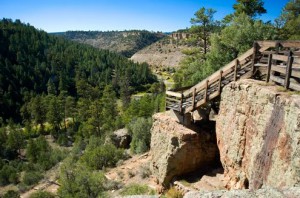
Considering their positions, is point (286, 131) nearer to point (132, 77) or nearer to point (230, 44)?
point (230, 44)

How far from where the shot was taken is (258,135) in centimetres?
984

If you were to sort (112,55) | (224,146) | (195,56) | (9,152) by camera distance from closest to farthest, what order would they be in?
(224,146) → (195,56) → (9,152) → (112,55)

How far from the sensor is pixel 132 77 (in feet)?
380

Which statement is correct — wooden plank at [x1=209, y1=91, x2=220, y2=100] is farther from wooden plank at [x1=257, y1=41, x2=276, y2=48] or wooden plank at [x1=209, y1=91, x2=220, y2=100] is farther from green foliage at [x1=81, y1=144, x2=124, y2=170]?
green foliage at [x1=81, y1=144, x2=124, y2=170]

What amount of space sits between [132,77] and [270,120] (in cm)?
10775

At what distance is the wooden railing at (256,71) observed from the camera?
914 cm

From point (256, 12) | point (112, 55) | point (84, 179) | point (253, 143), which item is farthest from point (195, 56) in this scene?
point (112, 55)

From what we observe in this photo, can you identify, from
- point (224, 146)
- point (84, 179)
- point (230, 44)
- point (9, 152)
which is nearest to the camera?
point (224, 146)

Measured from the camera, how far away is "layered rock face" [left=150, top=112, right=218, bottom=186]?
14.0m

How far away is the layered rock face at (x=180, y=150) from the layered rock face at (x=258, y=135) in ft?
4.60

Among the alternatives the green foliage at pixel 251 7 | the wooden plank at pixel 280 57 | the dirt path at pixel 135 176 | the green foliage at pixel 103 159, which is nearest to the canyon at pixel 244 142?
the wooden plank at pixel 280 57

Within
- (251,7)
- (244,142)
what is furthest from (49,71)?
(244,142)

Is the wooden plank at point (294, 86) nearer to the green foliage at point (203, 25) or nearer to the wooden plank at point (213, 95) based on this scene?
the wooden plank at point (213, 95)

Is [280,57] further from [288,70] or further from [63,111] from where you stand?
[63,111]
